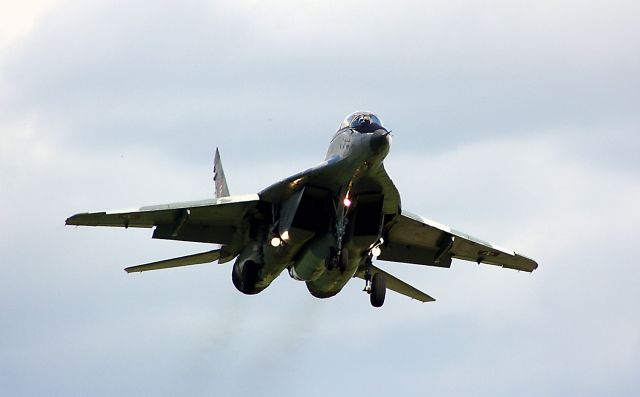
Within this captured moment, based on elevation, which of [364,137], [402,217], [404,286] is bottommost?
[404,286]

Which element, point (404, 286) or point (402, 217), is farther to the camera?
point (404, 286)

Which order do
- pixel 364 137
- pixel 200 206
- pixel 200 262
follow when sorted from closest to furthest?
pixel 364 137, pixel 200 206, pixel 200 262

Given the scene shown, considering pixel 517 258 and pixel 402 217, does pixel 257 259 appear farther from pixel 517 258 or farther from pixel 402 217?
pixel 517 258

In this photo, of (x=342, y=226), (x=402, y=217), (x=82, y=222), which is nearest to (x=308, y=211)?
(x=342, y=226)

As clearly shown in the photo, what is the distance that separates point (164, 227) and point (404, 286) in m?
8.64

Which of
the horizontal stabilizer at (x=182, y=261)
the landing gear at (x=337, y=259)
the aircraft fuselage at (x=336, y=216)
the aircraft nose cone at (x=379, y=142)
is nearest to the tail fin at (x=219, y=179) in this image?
the horizontal stabilizer at (x=182, y=261)

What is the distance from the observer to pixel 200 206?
38.4 metres

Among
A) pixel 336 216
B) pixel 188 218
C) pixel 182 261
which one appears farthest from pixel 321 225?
pixel 182 261

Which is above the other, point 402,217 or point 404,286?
point 402,217

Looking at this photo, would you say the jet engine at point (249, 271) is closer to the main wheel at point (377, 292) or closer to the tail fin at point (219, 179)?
the main wheel at point (377, 292)

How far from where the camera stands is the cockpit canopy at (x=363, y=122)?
117 feet

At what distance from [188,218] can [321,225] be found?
4404 mm

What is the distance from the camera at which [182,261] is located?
40.6m

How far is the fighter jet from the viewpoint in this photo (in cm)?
3616
